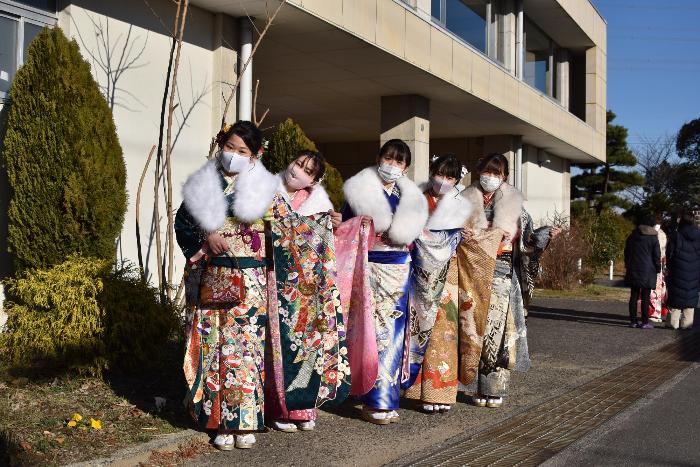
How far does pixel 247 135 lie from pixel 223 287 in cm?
91

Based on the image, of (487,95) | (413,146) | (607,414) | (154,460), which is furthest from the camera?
(487,95)

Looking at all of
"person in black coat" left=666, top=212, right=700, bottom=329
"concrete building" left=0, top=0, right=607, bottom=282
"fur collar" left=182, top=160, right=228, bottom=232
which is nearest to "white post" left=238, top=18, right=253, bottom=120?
"concrete building" left=0, top=0, right=607, bottom=282

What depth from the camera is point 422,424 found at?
229 inches

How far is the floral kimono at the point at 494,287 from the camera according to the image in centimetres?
621

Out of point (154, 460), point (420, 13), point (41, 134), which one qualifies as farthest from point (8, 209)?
point (420, 13)

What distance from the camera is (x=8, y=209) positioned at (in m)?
6.89

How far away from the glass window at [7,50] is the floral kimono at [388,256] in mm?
3501

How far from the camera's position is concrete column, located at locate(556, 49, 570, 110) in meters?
23.6

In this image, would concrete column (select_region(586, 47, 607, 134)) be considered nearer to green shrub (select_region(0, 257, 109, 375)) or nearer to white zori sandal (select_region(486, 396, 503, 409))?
white zori sandal (select_region(486, 396, 503, 409))

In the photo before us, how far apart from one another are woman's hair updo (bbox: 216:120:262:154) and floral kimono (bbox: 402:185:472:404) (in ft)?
5.03

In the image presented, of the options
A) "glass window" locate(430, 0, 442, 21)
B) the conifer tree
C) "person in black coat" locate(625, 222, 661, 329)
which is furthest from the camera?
the conifer tree

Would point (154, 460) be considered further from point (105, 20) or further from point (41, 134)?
point (105, 20)

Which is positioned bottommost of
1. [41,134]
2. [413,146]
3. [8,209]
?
[8,209]

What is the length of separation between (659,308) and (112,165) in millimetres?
9698
